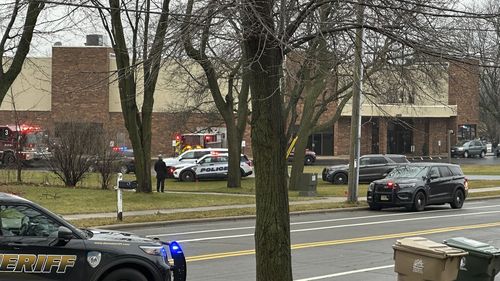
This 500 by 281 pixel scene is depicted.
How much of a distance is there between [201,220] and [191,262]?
7.92m

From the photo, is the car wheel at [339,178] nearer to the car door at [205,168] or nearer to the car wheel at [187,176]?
the car door at [205,168]

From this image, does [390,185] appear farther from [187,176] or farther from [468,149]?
[468,149]

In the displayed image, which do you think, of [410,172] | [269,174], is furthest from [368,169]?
[269,174]

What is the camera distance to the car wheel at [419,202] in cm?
2300

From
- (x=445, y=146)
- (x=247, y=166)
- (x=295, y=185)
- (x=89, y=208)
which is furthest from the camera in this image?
(x=445, y=146)

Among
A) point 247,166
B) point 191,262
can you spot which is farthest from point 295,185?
point 191,262

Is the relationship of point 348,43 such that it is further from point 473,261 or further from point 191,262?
point 191,262

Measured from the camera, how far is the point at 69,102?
6038cm

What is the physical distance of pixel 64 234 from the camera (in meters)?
7.16

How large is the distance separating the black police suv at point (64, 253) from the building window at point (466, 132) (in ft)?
245

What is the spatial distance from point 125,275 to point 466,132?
78413mm

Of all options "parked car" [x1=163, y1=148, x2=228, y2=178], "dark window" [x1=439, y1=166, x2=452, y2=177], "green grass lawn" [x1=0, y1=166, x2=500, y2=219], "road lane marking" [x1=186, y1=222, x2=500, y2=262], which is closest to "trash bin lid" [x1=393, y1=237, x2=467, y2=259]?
"road lane marking" [x1=186, y1=222, x2=500, y2=262]

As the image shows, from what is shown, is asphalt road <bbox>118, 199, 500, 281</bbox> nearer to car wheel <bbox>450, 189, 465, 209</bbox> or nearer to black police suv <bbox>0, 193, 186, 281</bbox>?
car wheel <bbox>450, 189, 465, 209</bbox>

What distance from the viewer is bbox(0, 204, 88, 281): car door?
6.96 metres
